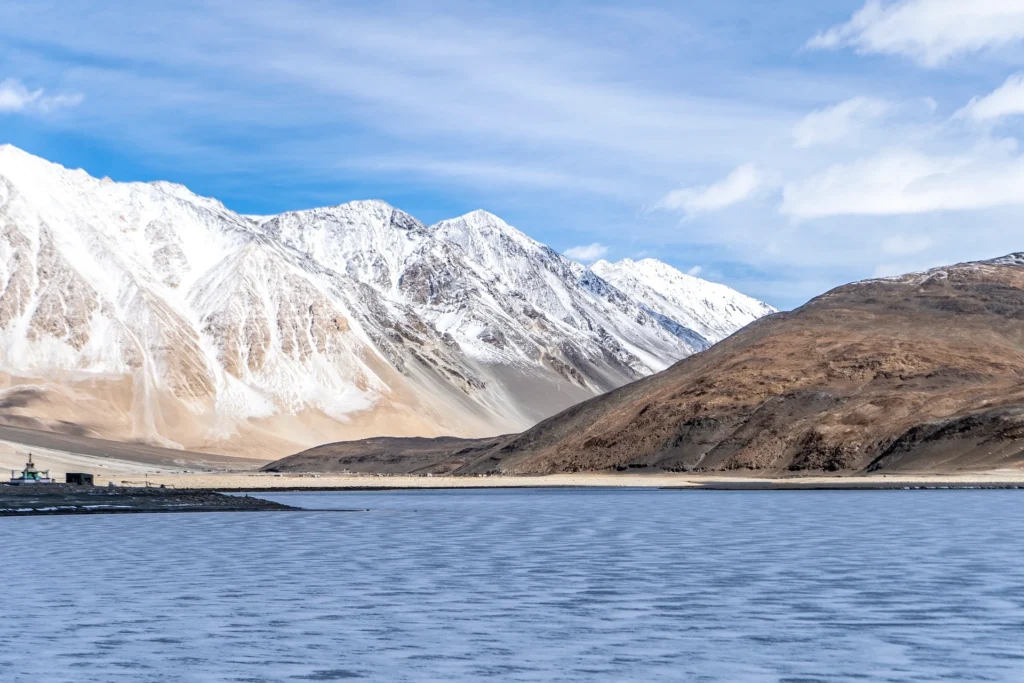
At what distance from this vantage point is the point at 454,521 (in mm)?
58438

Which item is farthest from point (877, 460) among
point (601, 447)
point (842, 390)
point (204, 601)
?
point (204, 601)

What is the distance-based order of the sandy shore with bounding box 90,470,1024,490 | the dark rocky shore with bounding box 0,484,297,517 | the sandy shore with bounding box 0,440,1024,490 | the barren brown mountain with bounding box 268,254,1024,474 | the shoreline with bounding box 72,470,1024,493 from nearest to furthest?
the dark rocky shore with bounding box 0,484,297,517
the shoreline with bounding box 72,470,1024,493
the sandy shore with bounding box 90,470,1024,490
the sandy shore with bounding box 0,440,1024,490
the barren brown mountain with bounding box 268,254,1024,474

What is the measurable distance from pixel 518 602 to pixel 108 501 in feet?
158

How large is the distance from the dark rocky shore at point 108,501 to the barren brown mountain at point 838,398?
5763 centimetres

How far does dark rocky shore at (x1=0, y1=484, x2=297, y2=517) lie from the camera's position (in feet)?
211

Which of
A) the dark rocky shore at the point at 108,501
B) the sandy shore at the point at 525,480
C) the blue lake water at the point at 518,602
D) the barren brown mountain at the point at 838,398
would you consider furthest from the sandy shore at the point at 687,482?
the blue lake water at the point at 518,602

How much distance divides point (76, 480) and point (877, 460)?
6419 cm

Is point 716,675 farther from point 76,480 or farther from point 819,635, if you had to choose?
point 76,480

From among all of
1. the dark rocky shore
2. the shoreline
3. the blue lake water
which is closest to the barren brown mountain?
the shoreline

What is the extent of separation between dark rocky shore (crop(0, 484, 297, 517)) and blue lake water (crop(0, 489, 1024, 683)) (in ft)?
37.9

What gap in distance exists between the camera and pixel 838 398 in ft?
431

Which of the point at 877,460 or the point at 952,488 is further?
the point at 877,460

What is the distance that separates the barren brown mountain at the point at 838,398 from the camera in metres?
114

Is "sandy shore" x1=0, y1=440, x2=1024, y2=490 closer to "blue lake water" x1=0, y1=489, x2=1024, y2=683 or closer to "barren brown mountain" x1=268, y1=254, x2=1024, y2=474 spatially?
"barren brown mountain" x1=268, y1=254, x2=1024, y2=474
